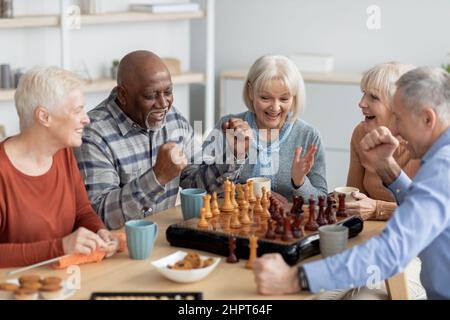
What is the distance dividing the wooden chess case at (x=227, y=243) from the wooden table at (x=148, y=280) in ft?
0.13

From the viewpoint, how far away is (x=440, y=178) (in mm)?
2092

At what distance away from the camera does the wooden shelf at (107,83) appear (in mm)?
4766

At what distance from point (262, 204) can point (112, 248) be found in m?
0.54

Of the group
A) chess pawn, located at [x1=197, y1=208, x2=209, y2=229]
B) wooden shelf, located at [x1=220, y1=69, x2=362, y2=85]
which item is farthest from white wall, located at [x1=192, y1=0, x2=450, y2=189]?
chess pawn, located at [x1=197, y1=208, x2=209, y2=229]

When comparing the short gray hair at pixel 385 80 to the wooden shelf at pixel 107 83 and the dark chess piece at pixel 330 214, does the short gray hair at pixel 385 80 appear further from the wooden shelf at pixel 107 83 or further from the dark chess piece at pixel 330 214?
the wooden shelf at pixel 107 83

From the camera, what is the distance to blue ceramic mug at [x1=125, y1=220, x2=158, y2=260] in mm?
2256

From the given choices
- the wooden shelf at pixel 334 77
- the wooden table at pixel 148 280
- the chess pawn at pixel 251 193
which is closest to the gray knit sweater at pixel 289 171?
the chess pawn at pixel 251 193

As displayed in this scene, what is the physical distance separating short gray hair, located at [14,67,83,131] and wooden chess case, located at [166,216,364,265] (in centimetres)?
50

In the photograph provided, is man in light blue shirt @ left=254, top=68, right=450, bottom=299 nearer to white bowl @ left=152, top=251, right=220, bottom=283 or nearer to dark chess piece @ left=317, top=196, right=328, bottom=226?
white bowl @ left=152, top=251, right=220, bottom=283

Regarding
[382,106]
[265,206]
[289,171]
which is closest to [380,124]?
[382,106]

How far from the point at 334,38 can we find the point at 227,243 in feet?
13.1
